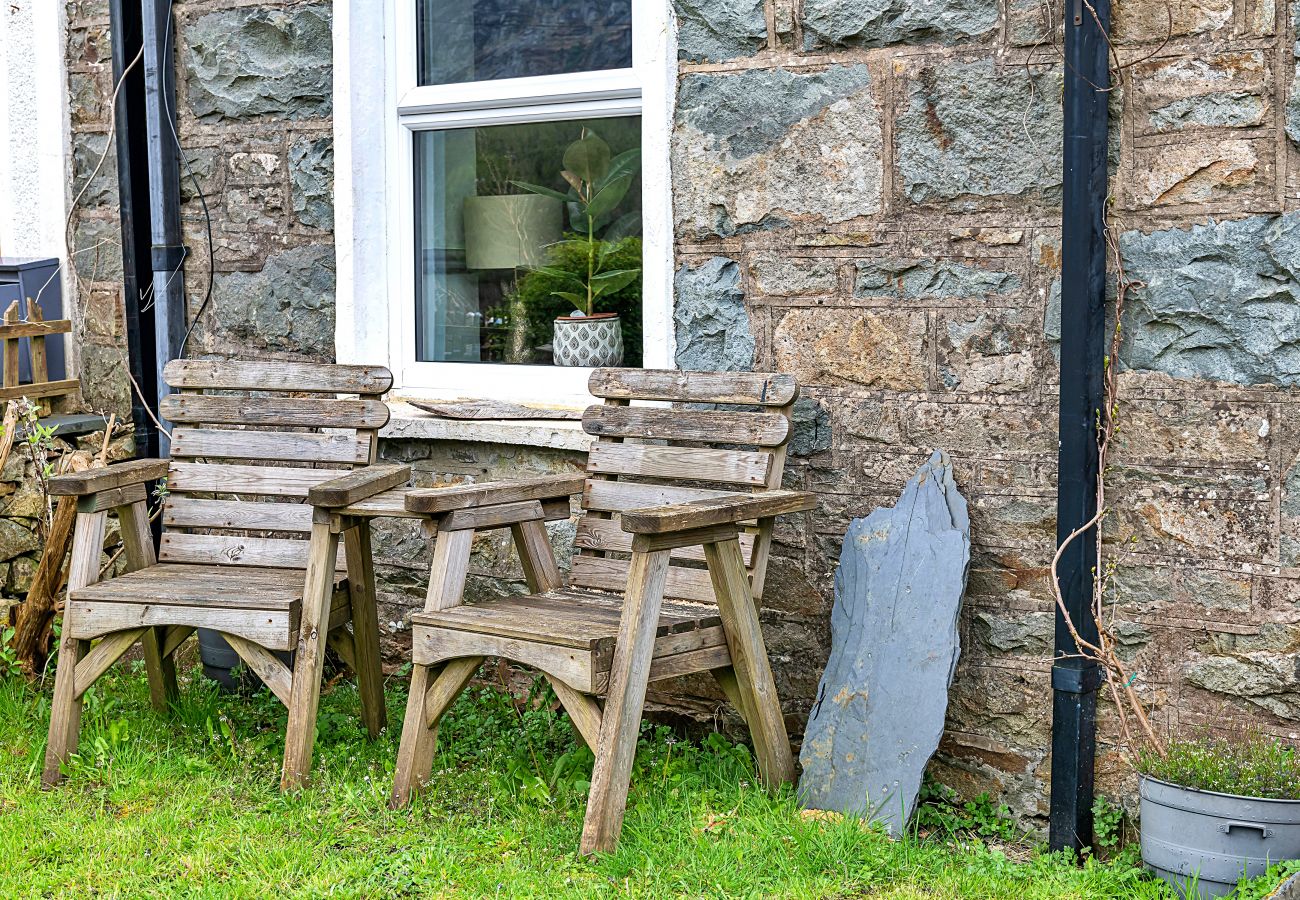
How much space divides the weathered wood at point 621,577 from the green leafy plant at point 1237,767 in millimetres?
1107

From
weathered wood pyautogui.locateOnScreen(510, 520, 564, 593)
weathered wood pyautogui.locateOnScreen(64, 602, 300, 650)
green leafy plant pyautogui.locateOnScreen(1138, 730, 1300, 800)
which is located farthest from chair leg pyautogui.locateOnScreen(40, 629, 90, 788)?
green leafy plant pyautogui.locateOnScreen(1138, 730, 1300, 800)

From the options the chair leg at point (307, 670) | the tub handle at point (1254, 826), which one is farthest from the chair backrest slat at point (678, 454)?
the tub handle at point (1254, 826)

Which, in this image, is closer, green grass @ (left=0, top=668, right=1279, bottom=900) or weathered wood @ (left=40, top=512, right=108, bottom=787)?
green grass @ (left=0, top=668, right=1279, bottom=900)

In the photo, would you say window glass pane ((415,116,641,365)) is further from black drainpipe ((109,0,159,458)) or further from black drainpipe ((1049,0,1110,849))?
black drainpipe ((1049,0,1110,849))

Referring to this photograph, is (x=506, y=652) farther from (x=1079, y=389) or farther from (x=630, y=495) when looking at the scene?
(x=1079, y=389)

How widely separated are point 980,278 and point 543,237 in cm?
150

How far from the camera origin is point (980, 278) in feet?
10.9

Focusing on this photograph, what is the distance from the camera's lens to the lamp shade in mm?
4238

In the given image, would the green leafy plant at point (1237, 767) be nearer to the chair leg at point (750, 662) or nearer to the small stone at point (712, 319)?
the chair leg at point (750, 662)

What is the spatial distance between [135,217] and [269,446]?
48.1 inches

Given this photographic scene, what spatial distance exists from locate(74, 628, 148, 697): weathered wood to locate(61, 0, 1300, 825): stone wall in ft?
Answer: 3.75

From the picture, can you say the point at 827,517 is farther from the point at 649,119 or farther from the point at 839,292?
the point at 649,119

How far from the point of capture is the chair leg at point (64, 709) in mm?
3586

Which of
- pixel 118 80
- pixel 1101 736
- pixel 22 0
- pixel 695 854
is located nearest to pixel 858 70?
pixel 1101 736
